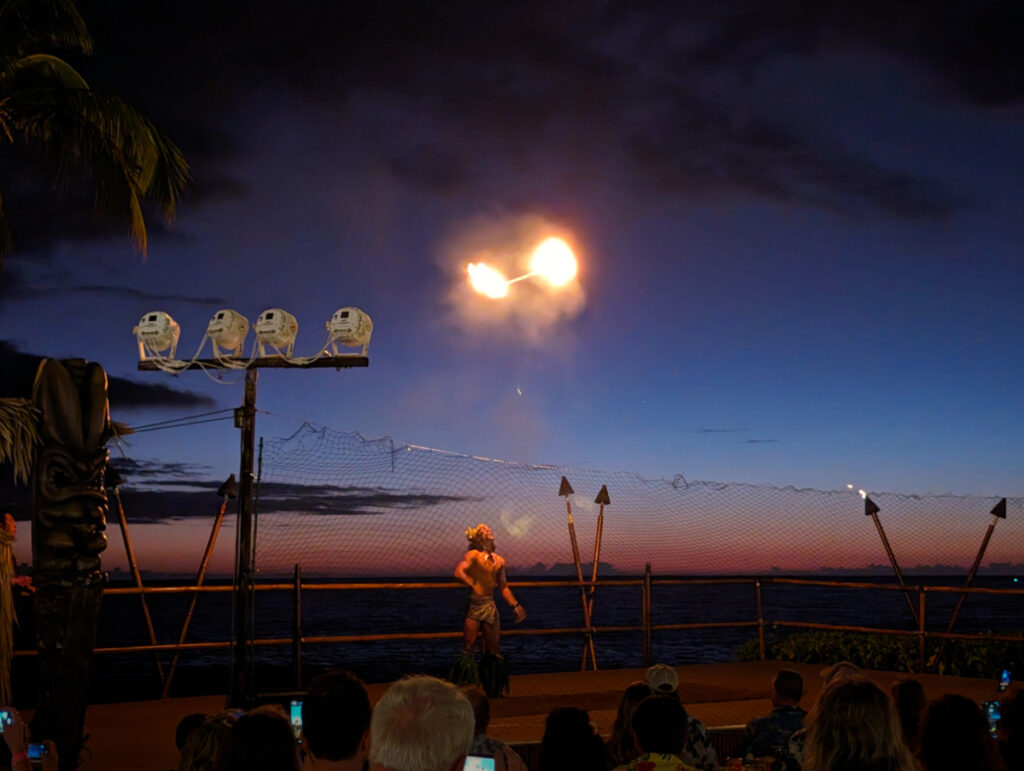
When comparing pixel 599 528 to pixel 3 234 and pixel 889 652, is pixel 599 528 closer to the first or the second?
pixel 889 652

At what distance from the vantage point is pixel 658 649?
3688 cm

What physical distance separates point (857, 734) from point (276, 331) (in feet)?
19.1

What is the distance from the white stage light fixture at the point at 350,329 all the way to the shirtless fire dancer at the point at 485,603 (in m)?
2.78

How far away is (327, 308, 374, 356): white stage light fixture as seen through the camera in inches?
309

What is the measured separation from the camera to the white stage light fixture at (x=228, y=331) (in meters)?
7.77

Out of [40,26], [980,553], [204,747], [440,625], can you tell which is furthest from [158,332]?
[440,625]

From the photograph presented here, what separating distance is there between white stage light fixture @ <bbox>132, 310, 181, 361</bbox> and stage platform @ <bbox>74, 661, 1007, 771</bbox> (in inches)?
119

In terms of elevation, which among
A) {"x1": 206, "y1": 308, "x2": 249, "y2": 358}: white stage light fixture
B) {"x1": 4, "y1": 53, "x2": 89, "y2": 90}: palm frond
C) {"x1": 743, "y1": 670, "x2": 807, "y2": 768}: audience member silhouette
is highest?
{"x1": 4, "y1": 53, "x2": 89, "y2": 90}: palm frond

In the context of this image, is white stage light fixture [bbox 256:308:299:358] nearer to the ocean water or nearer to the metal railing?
the metal railing

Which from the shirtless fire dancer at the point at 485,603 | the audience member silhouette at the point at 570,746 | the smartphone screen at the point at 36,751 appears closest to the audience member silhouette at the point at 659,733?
the audience member silhouette at the point at 570,746

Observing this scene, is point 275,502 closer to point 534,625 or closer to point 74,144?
point 74,144

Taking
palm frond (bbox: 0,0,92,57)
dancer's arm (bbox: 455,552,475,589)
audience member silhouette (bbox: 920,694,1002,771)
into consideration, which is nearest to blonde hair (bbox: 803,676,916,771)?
audience member silhouette (bbox: 920,694,1002,771)

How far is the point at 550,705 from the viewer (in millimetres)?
9125

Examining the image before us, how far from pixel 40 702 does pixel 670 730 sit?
13.9ft
